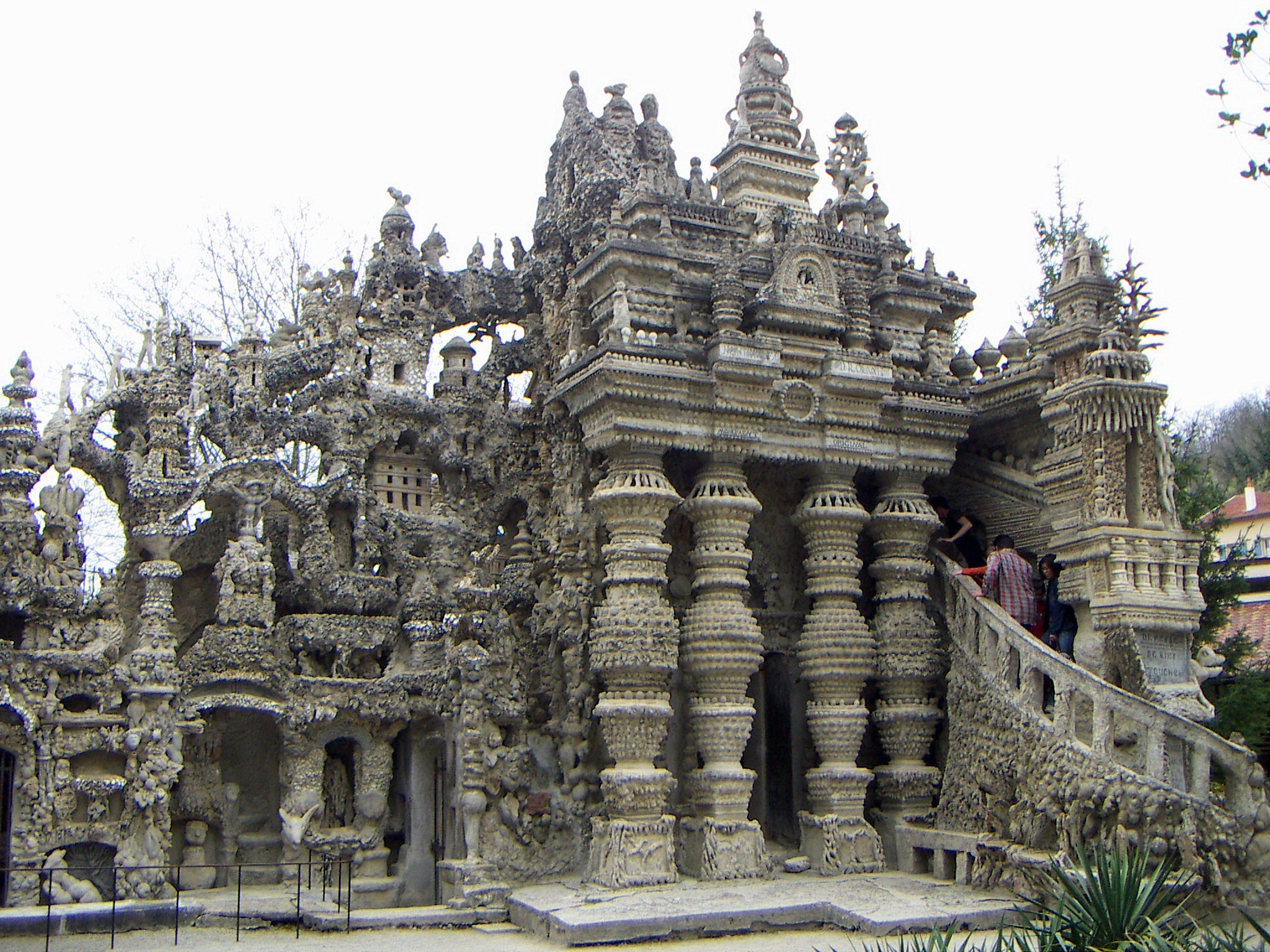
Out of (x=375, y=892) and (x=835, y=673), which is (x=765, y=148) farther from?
(x=375, y=892)

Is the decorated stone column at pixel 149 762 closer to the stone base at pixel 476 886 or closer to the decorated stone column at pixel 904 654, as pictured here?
the stone base at pixel 476 886

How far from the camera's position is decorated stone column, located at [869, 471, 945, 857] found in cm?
1220

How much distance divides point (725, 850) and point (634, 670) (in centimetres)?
188

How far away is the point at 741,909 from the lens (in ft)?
31.9

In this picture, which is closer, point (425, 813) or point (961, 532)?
point (425, 813)

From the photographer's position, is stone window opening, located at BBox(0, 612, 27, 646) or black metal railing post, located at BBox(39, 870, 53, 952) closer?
black metal railing post, located at BBox(39, 870, 53, 952)

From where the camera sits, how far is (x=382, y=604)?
12.2 m

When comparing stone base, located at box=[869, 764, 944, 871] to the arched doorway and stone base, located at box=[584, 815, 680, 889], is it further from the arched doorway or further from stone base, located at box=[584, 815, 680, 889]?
the arched doorway

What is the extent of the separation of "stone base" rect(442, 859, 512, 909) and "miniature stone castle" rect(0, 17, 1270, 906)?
0.05m

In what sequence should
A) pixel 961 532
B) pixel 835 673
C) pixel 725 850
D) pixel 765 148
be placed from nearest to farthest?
pixel 725 850 → pixel 835 673 → pixel 961 532 → pixel 765 148

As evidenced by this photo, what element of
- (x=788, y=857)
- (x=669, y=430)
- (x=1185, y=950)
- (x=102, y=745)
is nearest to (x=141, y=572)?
(x=102, y=745)

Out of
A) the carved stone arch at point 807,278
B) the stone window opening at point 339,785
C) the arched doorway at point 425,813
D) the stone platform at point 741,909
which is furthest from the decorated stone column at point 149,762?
the carved stone arch at point 807,278

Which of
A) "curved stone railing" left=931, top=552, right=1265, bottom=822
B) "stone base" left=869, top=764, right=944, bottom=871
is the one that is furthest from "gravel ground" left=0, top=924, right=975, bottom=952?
"stone base" left=869, top=764, right=944, bottom=871

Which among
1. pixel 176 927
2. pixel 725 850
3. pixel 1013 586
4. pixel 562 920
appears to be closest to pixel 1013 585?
pixel 1013 586
